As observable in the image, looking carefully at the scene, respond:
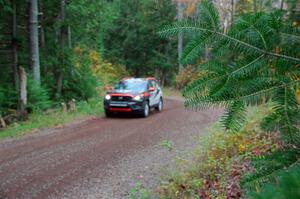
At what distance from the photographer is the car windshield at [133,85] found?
17062 millimetres

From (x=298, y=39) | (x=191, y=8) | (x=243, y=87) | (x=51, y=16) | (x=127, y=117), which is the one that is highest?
(x=191, y=8)

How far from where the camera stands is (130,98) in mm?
16375

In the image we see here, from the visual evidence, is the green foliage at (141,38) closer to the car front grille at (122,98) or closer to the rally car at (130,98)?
Result: the rally car at (130,98)

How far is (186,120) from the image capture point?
15.8 m

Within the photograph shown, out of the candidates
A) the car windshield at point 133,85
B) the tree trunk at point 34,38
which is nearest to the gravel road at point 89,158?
the car windshield at point 133,85

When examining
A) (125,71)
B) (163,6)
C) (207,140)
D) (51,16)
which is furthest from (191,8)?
(207,140)

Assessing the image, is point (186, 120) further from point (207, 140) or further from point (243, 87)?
point (243, 87)

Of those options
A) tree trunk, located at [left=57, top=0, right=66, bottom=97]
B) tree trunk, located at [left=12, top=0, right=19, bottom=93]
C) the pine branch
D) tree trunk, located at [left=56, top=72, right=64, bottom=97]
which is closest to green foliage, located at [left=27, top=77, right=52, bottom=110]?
tree trunk, located at [left=12, top=0, right=19, bottom=93]

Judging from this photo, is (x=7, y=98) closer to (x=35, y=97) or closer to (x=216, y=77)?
(x=35, y=97)

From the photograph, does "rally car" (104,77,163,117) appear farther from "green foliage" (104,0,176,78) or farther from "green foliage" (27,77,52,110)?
"green foliage" (104,0,176,78)

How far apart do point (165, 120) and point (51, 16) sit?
9118mm

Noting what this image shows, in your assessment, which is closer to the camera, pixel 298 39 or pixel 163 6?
pixel 298 39

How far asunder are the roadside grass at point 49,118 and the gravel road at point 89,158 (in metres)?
0.63

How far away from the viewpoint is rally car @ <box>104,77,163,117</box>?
53.6 feet
